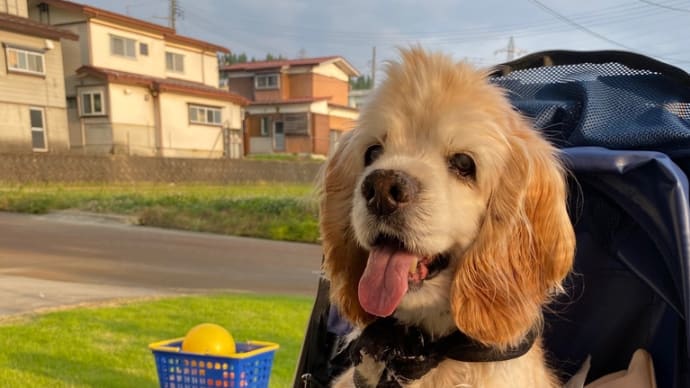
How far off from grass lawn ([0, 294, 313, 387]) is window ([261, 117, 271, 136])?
35.8 m

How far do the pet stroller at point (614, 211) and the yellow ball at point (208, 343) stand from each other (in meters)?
0.87

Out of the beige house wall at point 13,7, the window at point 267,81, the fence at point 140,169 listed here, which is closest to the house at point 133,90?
the beige house wall at point 13,7

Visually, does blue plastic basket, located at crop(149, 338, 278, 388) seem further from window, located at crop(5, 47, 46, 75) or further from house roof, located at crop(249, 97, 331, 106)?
house roof, located at crop(249, 97, 331, 106)

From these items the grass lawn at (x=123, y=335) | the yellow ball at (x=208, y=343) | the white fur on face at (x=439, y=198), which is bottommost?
the grass lawn at (x=123, y=335)

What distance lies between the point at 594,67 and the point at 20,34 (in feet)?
92.4

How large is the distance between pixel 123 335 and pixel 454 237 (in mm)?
4504

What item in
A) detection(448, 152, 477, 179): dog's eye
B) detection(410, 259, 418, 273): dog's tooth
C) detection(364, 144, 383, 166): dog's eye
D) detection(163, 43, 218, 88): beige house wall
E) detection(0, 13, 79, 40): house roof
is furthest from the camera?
detection(163, 43, 218, 88): beige house wall

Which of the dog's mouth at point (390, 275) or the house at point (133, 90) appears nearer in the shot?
the dog's mouth at point (390, 275)

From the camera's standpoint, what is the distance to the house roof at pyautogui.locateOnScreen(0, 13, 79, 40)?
80.6 feet

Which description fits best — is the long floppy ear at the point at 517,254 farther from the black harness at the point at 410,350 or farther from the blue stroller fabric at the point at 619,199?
the blue stroller fabric at the point at 619,199

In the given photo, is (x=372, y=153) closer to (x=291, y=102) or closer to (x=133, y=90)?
(x=133, y=90)

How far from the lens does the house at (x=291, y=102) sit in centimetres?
4094

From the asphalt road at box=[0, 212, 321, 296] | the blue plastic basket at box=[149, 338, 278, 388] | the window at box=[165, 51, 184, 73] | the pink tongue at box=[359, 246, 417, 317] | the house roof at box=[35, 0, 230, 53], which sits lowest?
the asphalt road at box=[0, 212, 321, 296]

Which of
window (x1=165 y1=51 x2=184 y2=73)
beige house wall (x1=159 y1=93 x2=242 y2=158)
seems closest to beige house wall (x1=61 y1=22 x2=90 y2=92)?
beige house wall (x1=159 y1=93 x2=242 y2=158)
